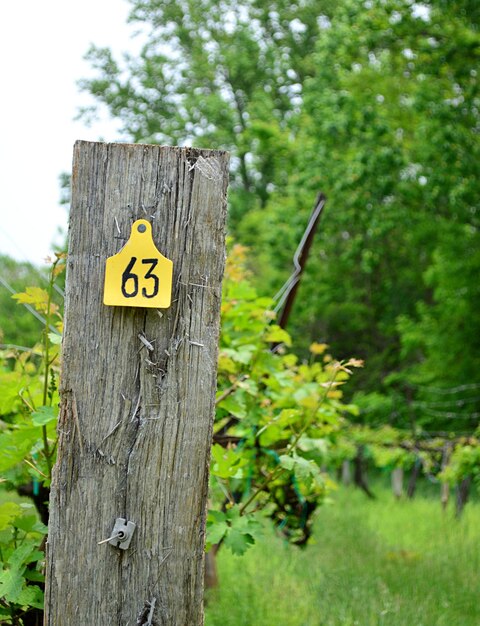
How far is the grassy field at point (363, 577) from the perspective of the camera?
15.8 ft

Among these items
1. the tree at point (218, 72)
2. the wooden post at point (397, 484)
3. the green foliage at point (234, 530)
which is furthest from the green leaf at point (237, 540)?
the tree at point (218, 72)

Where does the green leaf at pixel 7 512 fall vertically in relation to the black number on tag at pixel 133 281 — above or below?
below

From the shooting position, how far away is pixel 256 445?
2.94 meters

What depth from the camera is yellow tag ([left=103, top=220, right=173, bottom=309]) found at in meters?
1.86

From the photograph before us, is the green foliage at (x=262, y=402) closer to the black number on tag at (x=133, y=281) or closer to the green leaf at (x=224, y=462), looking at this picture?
the green leaf at (x=224, y=462)

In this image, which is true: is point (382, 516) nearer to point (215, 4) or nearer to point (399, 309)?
point (399, 309)

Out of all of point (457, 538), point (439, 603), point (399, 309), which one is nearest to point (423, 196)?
point (399, 309)

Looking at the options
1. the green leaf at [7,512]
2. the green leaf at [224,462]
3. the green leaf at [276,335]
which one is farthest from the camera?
the green leaf at [276,335]

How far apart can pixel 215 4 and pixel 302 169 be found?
29.6 ft

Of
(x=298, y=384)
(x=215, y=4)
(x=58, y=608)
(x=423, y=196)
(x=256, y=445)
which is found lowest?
(x=58, y=608)

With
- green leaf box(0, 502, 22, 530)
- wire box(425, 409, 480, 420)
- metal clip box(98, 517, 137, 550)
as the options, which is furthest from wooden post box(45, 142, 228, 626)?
wire box(425, 409, 480, 420)

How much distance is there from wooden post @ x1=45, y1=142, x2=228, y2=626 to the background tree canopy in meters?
6.80

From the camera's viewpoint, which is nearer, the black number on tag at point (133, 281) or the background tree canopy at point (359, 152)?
the black number on tag at point (133, 281)

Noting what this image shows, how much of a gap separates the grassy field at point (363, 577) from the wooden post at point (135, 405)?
2.78 meters
